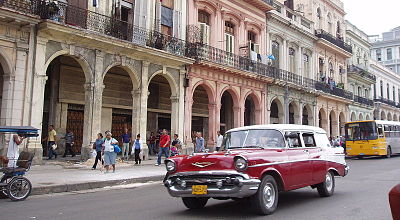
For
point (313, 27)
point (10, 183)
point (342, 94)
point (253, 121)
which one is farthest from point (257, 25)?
point (10, 183)

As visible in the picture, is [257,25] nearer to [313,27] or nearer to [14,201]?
[313,27]

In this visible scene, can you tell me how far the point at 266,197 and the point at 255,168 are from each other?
1.99 ft

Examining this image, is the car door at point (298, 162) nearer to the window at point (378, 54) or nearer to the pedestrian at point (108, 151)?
the pedestrian at point (108, 151)

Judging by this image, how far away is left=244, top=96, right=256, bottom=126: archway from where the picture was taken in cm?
2752

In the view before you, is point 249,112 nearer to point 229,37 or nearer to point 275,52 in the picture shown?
point 275,52

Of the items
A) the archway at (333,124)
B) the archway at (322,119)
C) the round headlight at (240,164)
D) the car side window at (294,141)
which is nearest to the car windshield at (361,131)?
the archway at (322,119)

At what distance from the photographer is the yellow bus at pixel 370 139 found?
2379 cm

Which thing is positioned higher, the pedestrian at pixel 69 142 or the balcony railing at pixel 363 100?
the balcony railing at pixel 363 100

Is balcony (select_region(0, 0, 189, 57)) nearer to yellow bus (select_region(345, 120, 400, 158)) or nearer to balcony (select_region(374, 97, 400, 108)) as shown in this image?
yellow bus (select_region(345, 120, 400, 158))

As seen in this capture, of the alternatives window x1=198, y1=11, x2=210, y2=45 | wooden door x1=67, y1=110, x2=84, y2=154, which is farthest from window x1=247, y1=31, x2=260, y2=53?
wooden door x1=67, y1=110, x2=84, y2=154

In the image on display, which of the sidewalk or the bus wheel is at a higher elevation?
the bus wheel

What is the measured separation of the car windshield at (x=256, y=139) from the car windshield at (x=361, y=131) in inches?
754

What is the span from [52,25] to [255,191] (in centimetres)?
1172

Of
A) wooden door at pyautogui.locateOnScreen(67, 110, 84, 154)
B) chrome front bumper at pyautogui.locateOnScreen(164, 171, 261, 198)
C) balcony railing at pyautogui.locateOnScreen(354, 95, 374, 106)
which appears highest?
balcony railing at pyautogui.locateOnScreen(354, 95, 374, 106)
